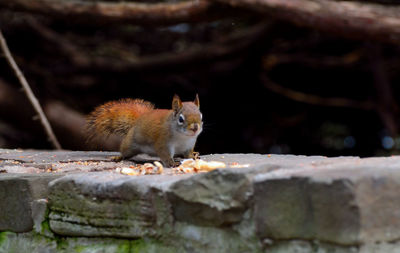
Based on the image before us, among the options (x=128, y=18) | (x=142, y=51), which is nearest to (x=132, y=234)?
(x=128, y=18)

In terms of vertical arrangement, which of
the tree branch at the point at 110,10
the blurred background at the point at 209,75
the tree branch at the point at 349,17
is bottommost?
the blurred background at the point at 209,75

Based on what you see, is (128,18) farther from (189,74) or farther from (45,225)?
(45,225)

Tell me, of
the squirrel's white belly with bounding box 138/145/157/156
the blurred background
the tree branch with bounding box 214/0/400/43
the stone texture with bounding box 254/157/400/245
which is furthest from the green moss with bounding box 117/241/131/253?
the blurred background

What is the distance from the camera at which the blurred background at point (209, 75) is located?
17.3 feet

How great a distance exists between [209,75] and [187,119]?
340 centimetres

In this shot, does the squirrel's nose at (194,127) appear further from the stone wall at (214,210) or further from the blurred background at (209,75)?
the blurred background at (209,75)

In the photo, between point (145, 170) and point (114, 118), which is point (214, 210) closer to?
point (145, 170)

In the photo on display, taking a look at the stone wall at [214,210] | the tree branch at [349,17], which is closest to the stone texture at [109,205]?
the stone wall at [214,210]

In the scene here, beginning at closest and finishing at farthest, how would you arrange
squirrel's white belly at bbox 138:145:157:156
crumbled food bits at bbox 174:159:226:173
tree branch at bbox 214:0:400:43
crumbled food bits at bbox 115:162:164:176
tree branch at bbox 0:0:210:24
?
crumbled food bits at bbox 174:159:226:173 < crumbled food bits at bbox 115:162:164:176 < squirrel's white belly at bbox 138:145:157:156 < tree branch at bbox 214:0:400:43 < tree branch at bbox 0:0:210:24

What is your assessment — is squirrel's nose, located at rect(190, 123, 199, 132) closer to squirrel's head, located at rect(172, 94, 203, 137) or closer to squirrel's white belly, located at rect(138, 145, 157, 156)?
squirrel's head, located at rect(172, 94, 203, 137)

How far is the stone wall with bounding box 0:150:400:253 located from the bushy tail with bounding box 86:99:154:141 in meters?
0.81

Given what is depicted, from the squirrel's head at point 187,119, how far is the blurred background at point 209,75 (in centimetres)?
216

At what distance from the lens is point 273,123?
6.27m

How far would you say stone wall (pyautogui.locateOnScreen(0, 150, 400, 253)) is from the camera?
5.02 feet
